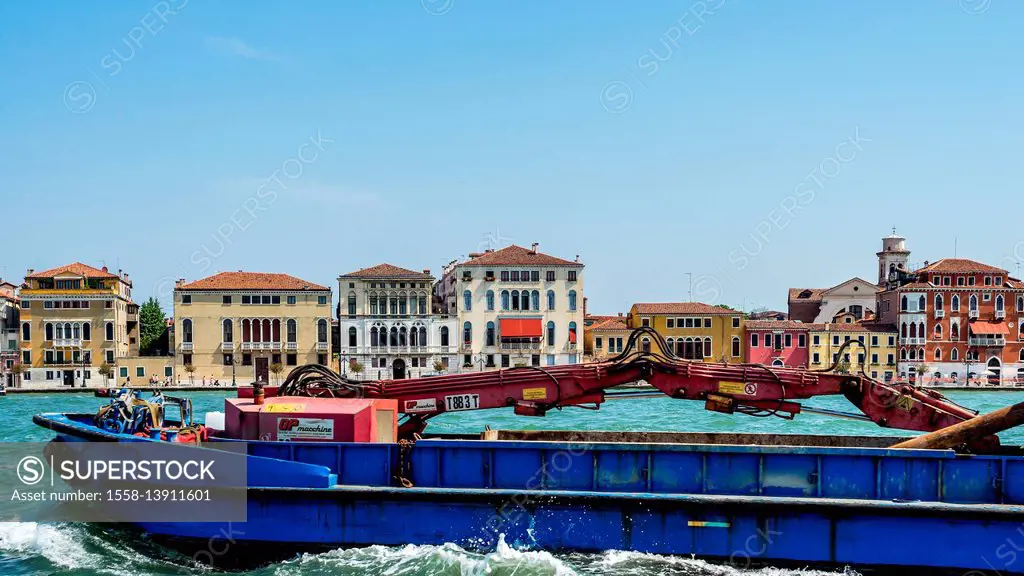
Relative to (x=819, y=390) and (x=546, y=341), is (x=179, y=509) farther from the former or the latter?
(x=546, y=341)

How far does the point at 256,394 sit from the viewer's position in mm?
16109

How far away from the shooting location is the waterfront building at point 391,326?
71.7m

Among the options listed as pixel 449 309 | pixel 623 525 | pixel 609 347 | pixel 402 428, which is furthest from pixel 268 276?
pixel 623 525

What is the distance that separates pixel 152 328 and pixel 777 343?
185 ft

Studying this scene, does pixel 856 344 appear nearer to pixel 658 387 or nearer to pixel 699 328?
pixel 699 328

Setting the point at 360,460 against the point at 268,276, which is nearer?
the point at 360,460

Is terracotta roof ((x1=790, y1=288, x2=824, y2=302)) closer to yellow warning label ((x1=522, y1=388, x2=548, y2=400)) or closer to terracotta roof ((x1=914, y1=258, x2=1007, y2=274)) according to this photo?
terracotta roof ((x1=914, y1=258, x2=1007, y2=274))

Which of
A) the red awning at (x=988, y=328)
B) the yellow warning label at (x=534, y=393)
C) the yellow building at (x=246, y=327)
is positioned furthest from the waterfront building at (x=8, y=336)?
the red awning at (x=988, y=328)

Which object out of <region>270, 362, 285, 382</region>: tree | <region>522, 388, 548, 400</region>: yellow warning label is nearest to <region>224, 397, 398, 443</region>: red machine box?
<region>522, 388, 548, 400</region>: yellow warning label

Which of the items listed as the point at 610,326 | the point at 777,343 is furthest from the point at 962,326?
the point at 610,326

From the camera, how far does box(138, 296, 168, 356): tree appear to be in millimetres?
81875

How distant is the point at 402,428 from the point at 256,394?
294cm

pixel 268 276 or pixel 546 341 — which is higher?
pixel 268 276

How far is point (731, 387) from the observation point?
16.1 metres
